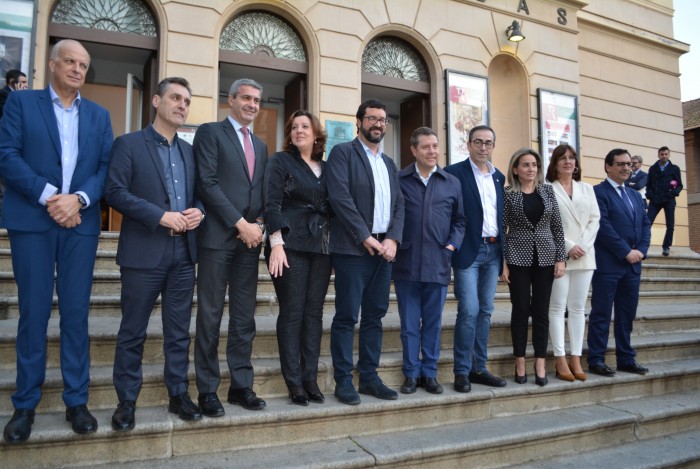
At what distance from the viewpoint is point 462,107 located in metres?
8.73

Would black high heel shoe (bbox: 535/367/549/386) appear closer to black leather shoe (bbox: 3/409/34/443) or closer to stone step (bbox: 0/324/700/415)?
Result: stone step (bbox: 0/324/700/415)

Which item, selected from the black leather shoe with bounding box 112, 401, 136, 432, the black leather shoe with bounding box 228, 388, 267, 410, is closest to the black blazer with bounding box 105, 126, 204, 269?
the black leather shoe with bounding box 112, 401, 136, 432

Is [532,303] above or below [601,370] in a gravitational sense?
above

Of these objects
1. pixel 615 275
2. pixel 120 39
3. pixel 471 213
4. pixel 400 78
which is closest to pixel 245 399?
pixel 471 213

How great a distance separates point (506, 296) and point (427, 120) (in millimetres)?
4228

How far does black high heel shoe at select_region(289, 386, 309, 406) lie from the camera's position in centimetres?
303

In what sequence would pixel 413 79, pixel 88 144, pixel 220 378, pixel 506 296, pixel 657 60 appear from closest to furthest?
pixel 88 144 < pixel 220 378 < pixel 506 296 < pixel 413 79 < pixel 657 60

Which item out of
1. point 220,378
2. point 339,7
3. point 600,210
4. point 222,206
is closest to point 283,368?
point 220,378

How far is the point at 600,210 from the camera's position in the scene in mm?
4359

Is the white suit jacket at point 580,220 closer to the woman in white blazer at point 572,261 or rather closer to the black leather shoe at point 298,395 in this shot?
the woman in white blazer at point 572,261

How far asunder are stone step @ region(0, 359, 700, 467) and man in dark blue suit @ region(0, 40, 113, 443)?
201 mm

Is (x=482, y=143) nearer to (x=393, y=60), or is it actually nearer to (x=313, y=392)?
(x=313, y=392)

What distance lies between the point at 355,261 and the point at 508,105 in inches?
300

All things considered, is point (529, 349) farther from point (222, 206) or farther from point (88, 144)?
point (88, 144)
